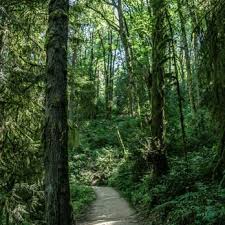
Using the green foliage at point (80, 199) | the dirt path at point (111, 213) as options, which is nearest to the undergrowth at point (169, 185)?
the dirt path at point (111, 213)

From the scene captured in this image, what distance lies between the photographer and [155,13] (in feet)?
41.7

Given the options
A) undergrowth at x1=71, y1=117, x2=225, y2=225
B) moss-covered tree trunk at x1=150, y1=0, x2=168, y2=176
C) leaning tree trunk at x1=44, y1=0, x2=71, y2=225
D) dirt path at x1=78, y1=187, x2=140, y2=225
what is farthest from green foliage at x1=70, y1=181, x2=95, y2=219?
leaning tree trunk at x1=44, y1=0, x2=71, y2=225

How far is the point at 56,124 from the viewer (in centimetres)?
663

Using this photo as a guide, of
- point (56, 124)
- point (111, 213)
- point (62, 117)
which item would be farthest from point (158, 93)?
point (56, 124)

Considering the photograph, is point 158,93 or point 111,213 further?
point 158,93

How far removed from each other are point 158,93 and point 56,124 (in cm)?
649

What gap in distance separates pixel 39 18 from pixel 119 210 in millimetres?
6511

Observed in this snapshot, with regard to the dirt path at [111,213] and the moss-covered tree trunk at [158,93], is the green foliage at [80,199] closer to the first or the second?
the dirt path at [111,213]

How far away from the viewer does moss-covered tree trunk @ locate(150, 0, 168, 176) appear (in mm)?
12531

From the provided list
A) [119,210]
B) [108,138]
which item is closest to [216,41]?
[119,210]

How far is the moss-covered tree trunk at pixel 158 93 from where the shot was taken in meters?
12.5

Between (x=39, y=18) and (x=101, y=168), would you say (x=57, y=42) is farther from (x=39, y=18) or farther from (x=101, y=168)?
(x=101, y=168)

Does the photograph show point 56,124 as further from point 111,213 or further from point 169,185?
point 111,213

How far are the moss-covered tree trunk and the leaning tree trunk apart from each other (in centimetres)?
590
